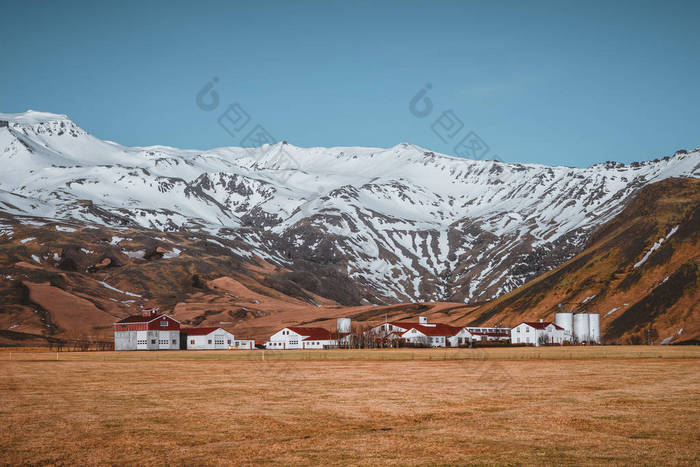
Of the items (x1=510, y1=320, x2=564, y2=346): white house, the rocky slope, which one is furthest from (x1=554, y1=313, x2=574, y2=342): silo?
the rocky slope

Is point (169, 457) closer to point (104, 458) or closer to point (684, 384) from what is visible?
point (104, 458)

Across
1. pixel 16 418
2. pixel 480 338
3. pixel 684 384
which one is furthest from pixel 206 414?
pixel 480 338

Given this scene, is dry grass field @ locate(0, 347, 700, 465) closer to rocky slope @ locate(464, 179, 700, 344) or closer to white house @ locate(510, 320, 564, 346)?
white house @ locate(510, 320, 564, 346)

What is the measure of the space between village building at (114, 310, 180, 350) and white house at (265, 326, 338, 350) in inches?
945

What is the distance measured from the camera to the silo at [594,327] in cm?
16018

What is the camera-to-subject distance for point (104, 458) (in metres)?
24.2

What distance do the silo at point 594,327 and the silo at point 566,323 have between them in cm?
458

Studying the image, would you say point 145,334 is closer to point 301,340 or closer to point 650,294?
point 301,340

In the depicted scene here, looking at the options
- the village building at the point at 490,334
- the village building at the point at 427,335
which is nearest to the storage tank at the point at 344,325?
the village building at the point at 427,335

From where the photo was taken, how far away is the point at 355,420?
32906mm

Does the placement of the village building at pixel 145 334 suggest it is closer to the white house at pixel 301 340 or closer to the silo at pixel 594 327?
the white house at pixel 301 340

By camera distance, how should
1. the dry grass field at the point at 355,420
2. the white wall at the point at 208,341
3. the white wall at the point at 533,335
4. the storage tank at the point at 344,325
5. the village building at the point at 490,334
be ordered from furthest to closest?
the storage tank at the point at 344,325 < the village building at the point at 490,334 < the white wall at the point at 208,341 < the white wall at the point at 533,335 < the dry grass field at the point at 355,420

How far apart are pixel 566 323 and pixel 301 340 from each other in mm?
63723

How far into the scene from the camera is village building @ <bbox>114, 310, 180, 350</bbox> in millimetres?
153125
